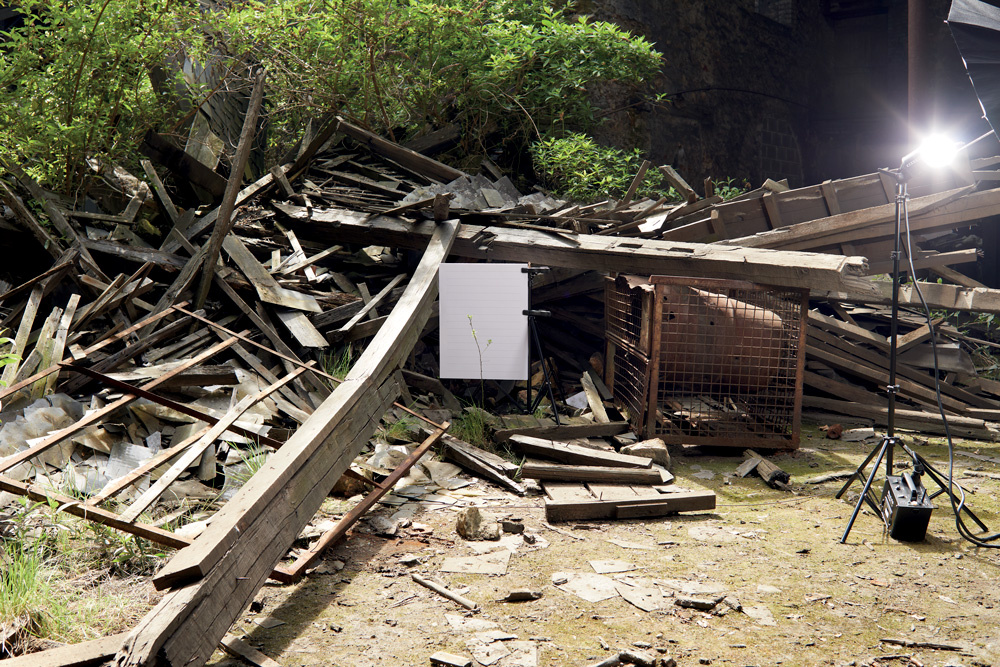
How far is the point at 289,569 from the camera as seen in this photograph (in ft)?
10.0

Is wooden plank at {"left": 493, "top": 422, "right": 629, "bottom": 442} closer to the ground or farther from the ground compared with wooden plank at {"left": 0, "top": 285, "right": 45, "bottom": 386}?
closer to the ground

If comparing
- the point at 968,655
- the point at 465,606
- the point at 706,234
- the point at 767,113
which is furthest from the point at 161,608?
the point at 767,113

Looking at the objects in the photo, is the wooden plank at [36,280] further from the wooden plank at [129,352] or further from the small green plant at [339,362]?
the small green plant at [339,362]

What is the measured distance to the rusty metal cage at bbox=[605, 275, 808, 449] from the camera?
17.8 feet

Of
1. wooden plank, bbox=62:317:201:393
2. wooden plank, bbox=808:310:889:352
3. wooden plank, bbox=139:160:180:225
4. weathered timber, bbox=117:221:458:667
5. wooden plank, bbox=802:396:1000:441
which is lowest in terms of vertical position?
wooden plank, bbox=802:396:1000:441

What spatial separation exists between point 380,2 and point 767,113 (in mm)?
10603

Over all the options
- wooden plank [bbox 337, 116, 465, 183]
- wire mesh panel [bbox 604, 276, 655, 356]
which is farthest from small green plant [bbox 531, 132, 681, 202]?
wire mesh panel [bbox 604, 276, 655, 356]

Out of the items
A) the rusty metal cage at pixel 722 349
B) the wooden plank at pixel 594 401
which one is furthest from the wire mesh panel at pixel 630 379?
the wooden plank at pixel 594 401

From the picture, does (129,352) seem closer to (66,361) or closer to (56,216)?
(66,361)

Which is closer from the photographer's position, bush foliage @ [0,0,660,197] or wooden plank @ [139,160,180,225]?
bush foliage @ [0,0,660,197]

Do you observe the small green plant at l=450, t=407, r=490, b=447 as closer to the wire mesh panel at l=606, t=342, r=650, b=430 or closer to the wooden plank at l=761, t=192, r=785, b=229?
the wire mesh panel at l=606, t=342, r=650, b=430

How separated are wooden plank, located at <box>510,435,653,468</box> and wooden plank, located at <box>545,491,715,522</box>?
1.83 feet

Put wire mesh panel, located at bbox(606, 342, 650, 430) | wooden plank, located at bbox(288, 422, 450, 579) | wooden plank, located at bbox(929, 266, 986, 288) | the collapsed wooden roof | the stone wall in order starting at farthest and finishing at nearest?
the stone wall < wooden plank, located at bbox(929, 266, 986, 288) < wire mesh panel, located at bbox(606, 342, 650, 430) < wooden plank, located at bbox(288, 422, 450, 579) < the collapsed wooden roof

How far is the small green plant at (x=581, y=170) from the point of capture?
8.41m
